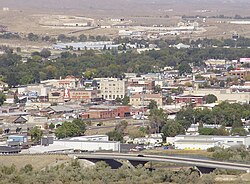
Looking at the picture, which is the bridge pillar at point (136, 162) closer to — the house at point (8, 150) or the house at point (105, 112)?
the house at point (8, 150)

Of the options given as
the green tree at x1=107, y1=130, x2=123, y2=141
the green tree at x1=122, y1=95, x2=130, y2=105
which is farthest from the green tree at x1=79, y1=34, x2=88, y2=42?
the green tree at x1=107, y1=130, x2=123, y2=141

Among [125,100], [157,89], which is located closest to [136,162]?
[125,100]

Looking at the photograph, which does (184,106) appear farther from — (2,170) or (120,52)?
(120,52)

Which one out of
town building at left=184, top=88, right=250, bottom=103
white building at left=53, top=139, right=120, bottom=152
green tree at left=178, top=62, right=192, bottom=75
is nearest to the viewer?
white building at left=53, top=139, right=120, bottom=152

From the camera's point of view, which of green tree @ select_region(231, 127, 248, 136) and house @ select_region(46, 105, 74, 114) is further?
house @ select_region(46, 105, 74, 114)

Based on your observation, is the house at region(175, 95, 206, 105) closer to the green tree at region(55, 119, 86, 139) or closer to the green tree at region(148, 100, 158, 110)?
the green tree at region(148, 100, 158, 110)

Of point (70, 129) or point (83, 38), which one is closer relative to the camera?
point (70, 129)

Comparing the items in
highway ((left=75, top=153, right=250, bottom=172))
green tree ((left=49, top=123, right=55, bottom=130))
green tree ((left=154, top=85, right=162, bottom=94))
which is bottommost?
green tree ((left=49, top=123, right=55, bottom=130))

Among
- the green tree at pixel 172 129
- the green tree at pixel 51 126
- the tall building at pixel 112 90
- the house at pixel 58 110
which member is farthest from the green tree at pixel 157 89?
the green tree at pixel 172 129

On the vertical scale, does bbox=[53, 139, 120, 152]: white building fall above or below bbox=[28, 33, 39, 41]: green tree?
below

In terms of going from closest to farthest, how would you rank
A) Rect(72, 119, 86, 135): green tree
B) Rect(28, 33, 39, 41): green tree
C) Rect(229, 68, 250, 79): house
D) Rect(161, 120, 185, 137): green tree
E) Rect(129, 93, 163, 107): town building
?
Rect(161, 120, 185, 137): green tree, Rect(72, 119, 86, 135): green tree, Rect(129, 93, 163, 107): town building, Rect(229, 68, 250, 79): house, Rect(28, 33, 39, 41): green tree

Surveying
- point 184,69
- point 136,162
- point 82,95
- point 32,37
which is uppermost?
point 32,37

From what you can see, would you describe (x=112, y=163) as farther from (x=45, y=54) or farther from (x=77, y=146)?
(x=45, y=54)

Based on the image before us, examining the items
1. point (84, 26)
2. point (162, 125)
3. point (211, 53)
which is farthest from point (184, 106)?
point (84, 26)
